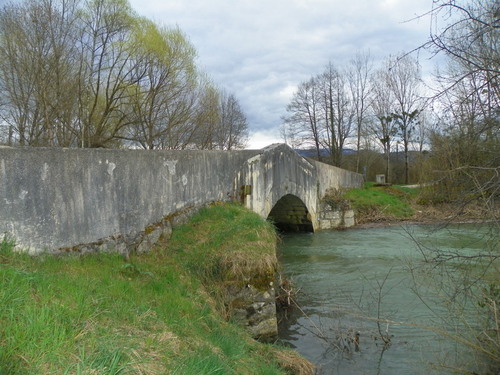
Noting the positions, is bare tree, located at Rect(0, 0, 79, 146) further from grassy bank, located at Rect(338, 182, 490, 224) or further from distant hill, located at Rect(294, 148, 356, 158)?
distant hill, located at Rect(294, 148, 356, 158)

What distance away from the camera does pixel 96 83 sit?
711 inches

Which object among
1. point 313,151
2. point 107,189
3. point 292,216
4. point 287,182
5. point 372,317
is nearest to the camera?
point 107,189

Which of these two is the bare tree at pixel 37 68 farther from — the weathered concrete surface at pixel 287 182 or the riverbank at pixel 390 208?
the riverbank at pixel 390 208

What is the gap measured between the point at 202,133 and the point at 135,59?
254 inches

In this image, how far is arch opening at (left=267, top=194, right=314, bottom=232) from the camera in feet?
49.5

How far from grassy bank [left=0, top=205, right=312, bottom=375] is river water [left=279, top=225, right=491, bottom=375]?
3.07 feet

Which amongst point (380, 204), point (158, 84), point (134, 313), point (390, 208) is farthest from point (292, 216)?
point (134, 313)

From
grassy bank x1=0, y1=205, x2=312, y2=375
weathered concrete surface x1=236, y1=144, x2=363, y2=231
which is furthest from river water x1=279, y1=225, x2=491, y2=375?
weathered concrete surface x1=236, y1=144, x2=363, y2=231

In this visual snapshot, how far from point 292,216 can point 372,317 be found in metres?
10.5

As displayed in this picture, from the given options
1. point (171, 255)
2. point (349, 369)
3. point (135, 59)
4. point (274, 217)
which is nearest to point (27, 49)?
point (135, 59)

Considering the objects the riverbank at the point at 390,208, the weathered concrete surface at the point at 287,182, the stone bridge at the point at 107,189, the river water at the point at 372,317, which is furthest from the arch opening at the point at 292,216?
the stone bridge at the point at 107,189

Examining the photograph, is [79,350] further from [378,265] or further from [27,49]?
[27,49]

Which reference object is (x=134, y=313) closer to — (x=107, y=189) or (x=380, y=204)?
(x=107, y=189)

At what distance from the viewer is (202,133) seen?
24.0m
